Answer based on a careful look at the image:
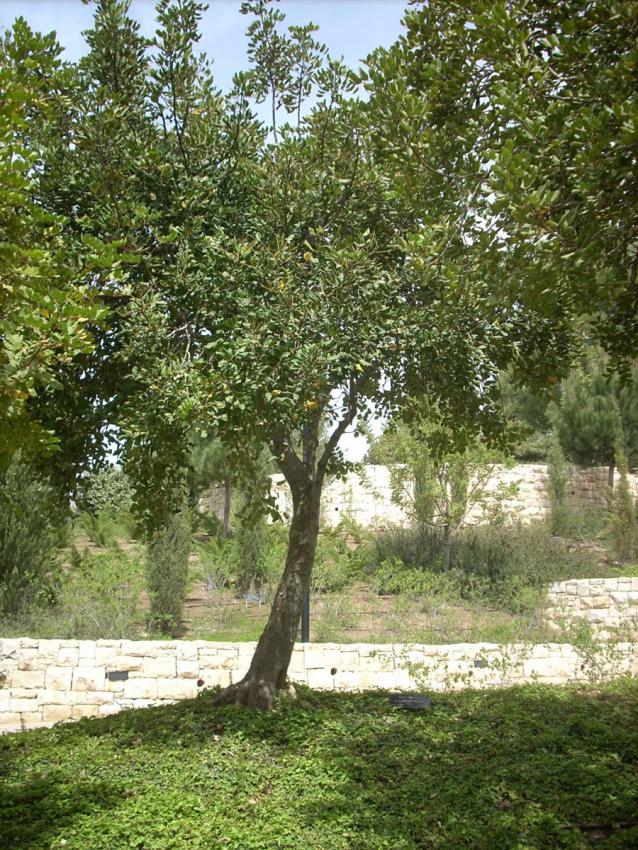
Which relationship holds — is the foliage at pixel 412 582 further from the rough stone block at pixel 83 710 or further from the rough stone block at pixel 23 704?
the rough stone block at pixel 23 704

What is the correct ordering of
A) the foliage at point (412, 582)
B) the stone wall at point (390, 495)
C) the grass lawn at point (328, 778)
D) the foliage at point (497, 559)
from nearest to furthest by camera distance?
the grass lawn at point (328, 778)
the foliage at point (412, 582)
the foliage at point (497, 559)
the stone wall at point (390, 495)

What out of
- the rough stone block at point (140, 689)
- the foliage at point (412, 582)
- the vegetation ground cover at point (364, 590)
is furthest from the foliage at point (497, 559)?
the rough stone block at point (140, 689)

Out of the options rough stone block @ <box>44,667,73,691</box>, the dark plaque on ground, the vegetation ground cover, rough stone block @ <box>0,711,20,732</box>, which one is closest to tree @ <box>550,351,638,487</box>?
the vegetation ground cover

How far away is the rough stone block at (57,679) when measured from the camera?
8.66 metres

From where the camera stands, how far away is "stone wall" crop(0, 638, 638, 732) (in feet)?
28.3

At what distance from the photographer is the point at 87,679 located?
343 inches

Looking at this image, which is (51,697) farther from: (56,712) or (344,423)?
(344,423)

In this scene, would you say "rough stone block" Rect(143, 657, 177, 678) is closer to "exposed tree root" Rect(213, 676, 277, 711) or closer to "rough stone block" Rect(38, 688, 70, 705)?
"rough stone block" Rect(38, 688, 70, 705)

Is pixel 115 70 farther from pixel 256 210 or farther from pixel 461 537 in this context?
pixel 461 537

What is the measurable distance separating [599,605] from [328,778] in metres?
6.84

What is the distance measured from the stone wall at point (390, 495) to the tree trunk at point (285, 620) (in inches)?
383

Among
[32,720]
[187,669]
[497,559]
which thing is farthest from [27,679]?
[497,559]

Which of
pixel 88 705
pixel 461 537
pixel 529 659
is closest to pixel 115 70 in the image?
pixel 88 705

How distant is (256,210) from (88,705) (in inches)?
237
